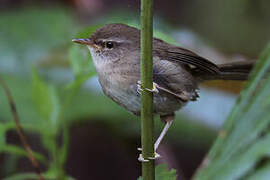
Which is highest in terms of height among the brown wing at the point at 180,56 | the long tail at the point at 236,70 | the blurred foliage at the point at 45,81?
the brown wing at the point at 180,56

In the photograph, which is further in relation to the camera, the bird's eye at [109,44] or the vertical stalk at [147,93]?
the bird's eye at [109,44]

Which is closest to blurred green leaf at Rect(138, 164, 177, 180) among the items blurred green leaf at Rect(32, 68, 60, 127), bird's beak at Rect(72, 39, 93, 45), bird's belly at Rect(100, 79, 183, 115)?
bird's belly at Rect(100, 79, 183, 115)

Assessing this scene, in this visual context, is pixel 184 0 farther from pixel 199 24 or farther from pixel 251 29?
pixel 251 29

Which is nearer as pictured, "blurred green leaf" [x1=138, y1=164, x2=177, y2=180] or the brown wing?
"blurred green leaf" [x1=138, y1=164, x2=177, y2=180]

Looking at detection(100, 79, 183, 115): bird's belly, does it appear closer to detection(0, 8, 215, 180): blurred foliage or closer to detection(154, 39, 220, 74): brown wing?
detection(154, 39, 220, 74): brown wing

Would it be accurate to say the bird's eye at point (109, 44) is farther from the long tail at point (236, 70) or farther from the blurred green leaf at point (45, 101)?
the long tail at point (236, 70)

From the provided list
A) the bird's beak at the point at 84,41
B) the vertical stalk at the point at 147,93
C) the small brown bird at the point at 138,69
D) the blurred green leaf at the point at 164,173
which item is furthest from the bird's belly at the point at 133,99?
the vertical stalk at the point at 147,93

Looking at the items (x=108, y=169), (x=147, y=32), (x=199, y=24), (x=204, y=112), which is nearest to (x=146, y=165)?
(x=147, y=32)
